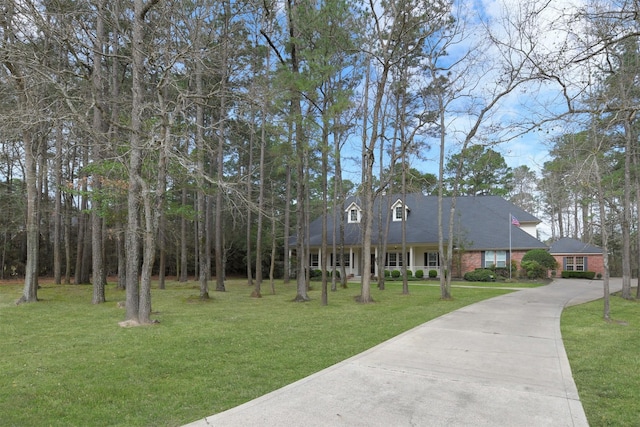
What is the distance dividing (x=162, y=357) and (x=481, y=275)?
24515 mm

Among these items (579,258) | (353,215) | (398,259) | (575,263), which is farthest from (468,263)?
(579,258)

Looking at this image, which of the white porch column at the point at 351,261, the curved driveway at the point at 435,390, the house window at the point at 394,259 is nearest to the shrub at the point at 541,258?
the house window at the point at 394,259

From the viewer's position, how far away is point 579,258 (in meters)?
32.2

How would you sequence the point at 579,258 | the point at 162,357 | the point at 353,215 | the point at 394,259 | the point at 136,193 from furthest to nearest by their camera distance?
1. the point at 353,215
2. the point at 394,259
3. the point at 579,258
4. the point at 136,193
5. the point at 162,357

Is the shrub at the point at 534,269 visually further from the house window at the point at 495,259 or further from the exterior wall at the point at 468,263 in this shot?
the exterior wall at the point at 468,263

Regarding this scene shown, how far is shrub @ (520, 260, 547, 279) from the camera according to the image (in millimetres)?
26203

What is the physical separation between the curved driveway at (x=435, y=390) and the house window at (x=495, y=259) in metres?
22.4

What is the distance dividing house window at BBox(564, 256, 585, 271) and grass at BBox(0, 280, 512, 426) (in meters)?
25.6

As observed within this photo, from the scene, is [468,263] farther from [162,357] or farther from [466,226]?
[162,357]

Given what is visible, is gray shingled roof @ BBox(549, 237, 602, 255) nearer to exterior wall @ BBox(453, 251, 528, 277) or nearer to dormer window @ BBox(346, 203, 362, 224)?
exterior wall @ BBox(453, 251, 528, 277)

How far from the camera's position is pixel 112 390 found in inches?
185

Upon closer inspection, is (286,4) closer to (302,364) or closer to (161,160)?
(161,160)

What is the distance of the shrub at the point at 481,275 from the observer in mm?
26766

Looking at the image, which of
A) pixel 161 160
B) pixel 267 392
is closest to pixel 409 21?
pixel 161 160
